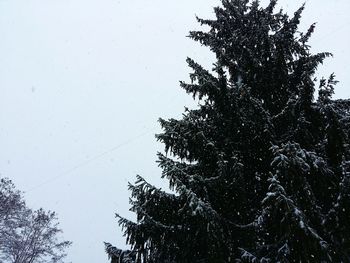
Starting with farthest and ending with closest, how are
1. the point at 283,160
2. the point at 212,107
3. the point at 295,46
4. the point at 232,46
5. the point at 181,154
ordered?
1. the point at 232,46
2. the point at 295,46
3. the point at 212,107
4. the point at 181,154
5. the point at 283,160

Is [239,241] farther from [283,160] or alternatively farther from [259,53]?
[259,53]

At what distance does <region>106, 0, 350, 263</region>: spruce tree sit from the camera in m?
4.54

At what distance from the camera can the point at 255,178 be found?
6195 millimetres

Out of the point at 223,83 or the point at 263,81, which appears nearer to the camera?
the point at 223,83

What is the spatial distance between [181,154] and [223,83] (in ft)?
5.97

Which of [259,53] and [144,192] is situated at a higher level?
[259,53]

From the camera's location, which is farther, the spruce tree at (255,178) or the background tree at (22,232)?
the background tree at (22,232)

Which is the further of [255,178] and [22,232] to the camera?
[22,232]

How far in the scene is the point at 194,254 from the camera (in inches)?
214

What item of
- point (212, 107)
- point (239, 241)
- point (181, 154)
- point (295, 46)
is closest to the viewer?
point (239, 241)

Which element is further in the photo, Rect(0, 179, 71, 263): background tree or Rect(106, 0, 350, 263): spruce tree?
Rect(0, 179, 71, 263): background tree

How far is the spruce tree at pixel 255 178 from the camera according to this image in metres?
4.54

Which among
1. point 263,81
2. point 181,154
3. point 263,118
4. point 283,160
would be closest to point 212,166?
point 181,154

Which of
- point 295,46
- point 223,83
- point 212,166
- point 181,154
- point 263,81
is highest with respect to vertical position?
point 295,46
